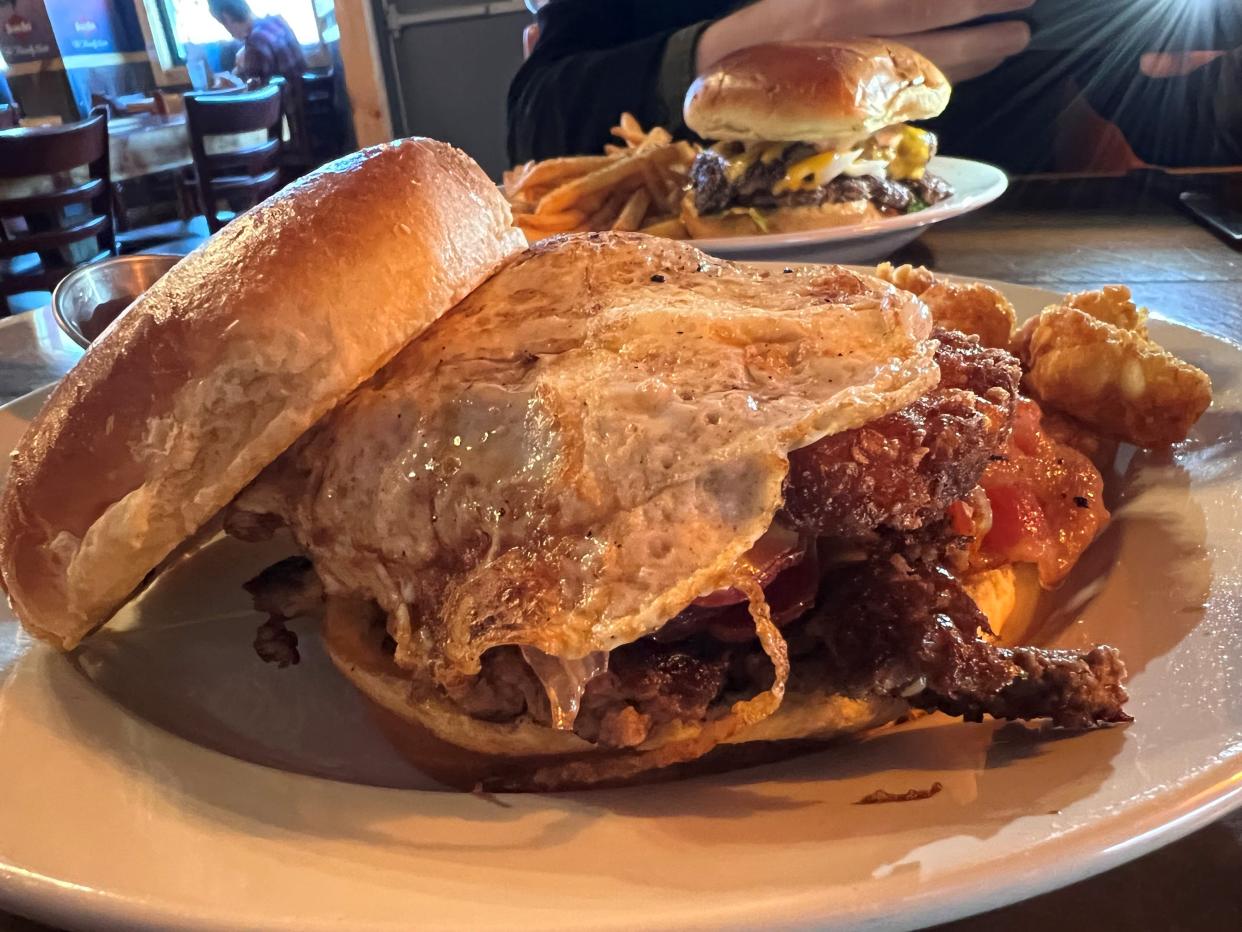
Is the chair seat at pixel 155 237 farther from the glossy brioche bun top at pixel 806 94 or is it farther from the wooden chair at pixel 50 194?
the glossy brioche bun top at pixel 806 94

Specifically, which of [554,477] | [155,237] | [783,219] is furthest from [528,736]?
[155,237]

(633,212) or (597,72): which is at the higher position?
(597,72)

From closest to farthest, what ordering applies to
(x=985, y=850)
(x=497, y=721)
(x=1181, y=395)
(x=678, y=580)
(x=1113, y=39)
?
(x=985, y=850) < (x=678, y=580) < (x=497, y=721) < (x=1181, y=395) < (x=1113, y=39)

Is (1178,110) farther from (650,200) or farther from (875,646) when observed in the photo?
(875,646)

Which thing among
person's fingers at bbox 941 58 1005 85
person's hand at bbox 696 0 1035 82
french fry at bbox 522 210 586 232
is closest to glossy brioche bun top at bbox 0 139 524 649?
french fry at bbox 522 210 586 232

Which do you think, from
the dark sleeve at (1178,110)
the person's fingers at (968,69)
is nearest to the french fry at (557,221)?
the person's fingers at (968,69)

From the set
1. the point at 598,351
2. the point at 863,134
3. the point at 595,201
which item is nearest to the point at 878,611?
the point at 598,351

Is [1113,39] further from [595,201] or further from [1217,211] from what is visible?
[595,201]
